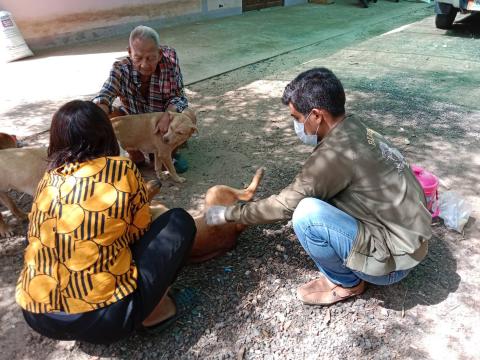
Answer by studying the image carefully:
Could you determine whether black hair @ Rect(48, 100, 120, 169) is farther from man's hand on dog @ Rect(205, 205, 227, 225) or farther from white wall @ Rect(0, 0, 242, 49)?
white wall @ Rect(0, 0, 242, 49)

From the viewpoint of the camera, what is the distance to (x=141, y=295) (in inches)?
80.7

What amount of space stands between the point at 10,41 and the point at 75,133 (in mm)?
6794

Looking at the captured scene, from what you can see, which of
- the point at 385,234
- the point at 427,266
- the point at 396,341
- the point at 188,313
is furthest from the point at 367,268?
the point at 188,313

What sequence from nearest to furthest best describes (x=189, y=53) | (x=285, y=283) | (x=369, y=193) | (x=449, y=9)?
(x=369, y=193) < (x=285, y=283) < (x=189, y=53) < (x=449, y=9)

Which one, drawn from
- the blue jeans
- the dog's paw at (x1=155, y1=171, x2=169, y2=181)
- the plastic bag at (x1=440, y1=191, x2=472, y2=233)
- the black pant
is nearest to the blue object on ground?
the dog's paw at (x1=155, y1=171, x2=169, y2=181)

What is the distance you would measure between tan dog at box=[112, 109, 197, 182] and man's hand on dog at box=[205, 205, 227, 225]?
130 cm

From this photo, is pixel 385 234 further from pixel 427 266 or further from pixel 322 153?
pixel 427 266

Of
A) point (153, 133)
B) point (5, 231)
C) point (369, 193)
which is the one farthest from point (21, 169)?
point (369, 193)

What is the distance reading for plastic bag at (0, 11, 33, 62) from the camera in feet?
23.6

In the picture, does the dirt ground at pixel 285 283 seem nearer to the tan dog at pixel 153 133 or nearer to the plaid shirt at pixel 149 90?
the tan dog at pixel 153 133

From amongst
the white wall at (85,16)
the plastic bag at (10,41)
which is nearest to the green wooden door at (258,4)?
the white wall at (85,16)

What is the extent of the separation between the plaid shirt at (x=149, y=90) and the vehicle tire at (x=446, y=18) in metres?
7.94

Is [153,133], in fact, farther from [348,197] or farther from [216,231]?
[348,197]

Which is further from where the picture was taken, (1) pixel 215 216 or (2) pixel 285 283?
(2) pixel 285 283
